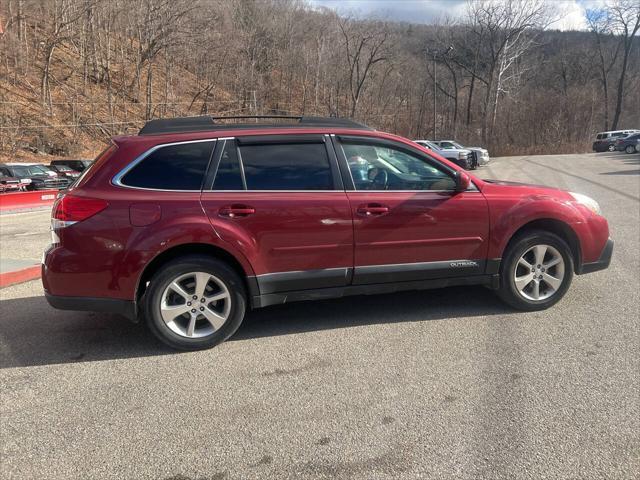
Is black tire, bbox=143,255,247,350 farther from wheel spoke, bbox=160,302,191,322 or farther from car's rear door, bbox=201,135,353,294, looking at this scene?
car's rear door, bbox=201,135,353,294

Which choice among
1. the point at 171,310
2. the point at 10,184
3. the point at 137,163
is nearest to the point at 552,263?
the point at 171,310

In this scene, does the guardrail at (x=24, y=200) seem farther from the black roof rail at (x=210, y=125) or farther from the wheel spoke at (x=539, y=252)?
the wheel spoke at (x=539, y=252)

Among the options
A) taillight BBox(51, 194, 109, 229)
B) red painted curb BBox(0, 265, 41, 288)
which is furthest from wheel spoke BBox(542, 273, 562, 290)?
red painted curb BBox(0, 265, 41, 288)

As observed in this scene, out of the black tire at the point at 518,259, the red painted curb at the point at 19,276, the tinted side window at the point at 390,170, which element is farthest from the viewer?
the red painted curb at the point at 19,276

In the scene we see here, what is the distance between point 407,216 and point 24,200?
15.0 metres

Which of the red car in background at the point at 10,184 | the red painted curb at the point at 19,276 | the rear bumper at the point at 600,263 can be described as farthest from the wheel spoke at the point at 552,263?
the red car in background at the point at 10,184

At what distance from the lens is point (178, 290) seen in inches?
156

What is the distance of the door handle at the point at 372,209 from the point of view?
4242 millimetres

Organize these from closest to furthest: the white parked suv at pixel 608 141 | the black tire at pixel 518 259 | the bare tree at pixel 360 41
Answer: the black tire at pixel 518 259, the white parked suv at pixel 608 141, the bare tree at pixel 360 41

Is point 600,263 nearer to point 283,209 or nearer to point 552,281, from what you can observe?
point 552,281

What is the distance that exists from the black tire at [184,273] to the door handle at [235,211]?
387 mm

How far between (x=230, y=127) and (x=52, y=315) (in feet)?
8.64

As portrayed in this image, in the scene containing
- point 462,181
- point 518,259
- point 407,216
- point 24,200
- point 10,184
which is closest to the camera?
point 407,216

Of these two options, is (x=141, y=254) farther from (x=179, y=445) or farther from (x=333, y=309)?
(x=333, y=309)
